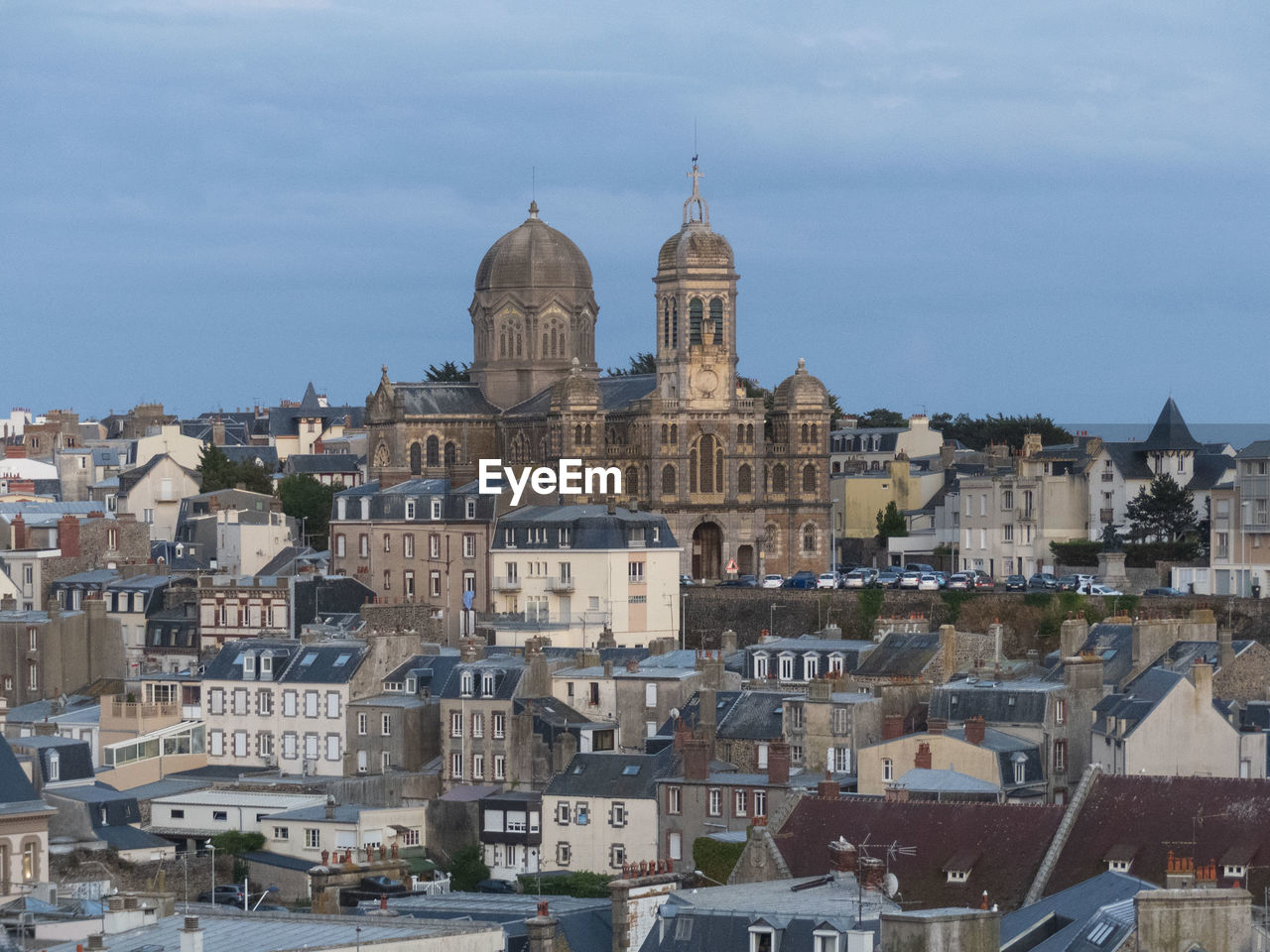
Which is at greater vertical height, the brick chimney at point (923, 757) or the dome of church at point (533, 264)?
the dome of church at point (533, 264)

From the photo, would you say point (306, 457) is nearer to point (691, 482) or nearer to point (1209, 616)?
point (691, 482)

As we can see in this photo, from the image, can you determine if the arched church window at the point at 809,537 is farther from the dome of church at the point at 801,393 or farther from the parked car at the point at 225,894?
the parked car at the point at 225,894

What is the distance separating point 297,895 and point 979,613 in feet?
108

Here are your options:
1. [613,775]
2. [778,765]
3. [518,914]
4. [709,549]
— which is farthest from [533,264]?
[518,914]

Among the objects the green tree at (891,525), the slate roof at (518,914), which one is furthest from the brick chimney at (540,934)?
the green tree at (891,525)

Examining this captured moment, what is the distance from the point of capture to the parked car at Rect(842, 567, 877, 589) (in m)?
102

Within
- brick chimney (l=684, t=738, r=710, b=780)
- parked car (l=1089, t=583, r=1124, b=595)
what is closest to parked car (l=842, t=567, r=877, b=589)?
parked car (l=1089, t=583, r=1124, b=595)

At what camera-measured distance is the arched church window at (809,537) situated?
115m

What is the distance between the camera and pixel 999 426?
15525 centimetres

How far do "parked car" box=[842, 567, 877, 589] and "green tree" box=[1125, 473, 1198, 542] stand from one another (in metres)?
8.45

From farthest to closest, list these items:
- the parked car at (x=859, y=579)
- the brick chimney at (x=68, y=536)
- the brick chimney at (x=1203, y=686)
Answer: the brick chimney at (x=68, y=536) < the parked car at (x=859, y=579) < the brick chimney at (x=1203, y=686)

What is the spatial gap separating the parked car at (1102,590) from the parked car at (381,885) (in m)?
42.1

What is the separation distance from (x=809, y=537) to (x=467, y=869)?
45.0 metres

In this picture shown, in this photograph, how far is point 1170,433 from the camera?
109 m
